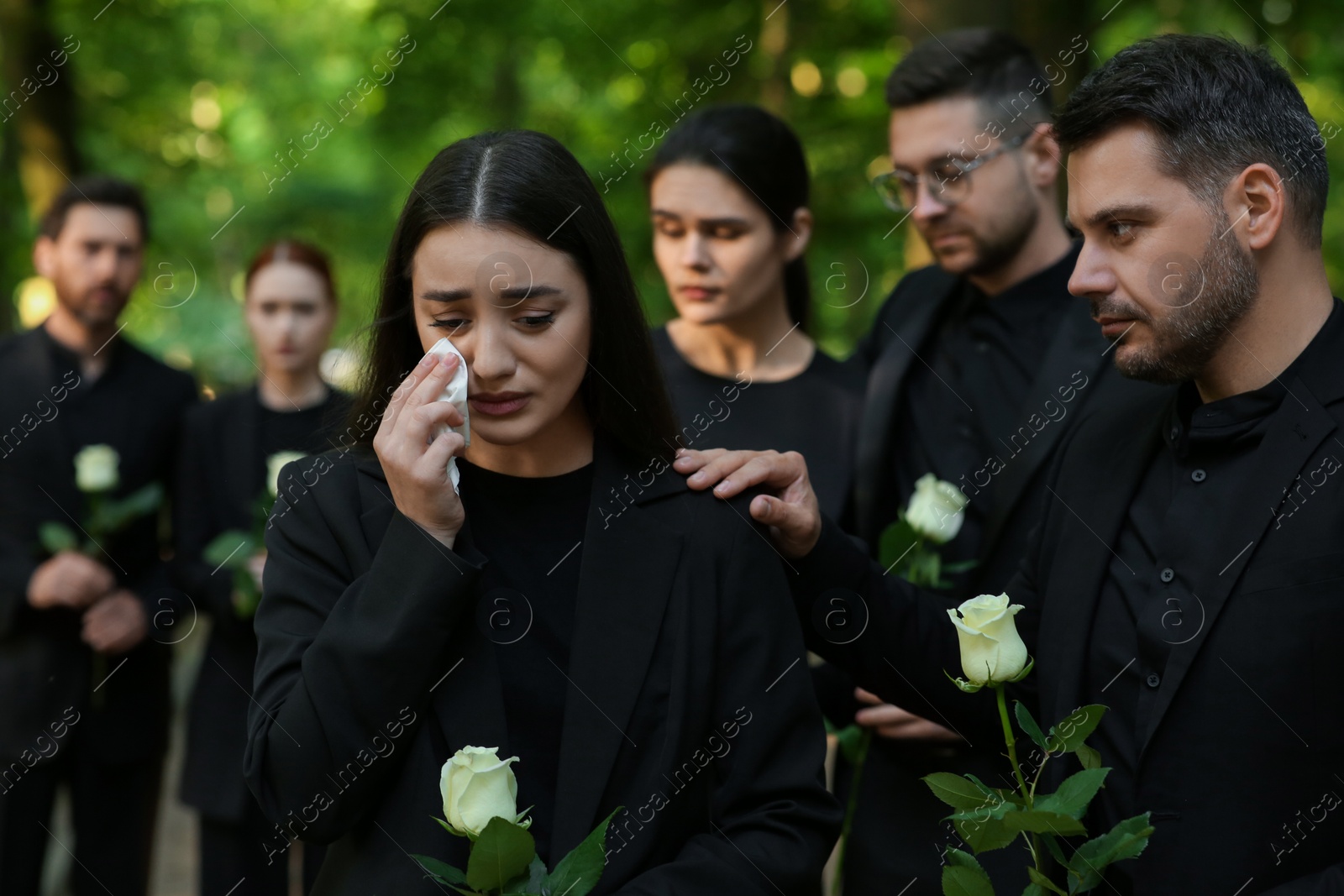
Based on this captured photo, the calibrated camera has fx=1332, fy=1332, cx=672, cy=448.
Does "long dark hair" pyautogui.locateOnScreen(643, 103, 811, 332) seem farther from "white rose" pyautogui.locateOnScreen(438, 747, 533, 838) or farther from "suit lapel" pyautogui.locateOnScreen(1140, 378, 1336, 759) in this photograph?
"white rose" pyautogui.locateOnScreen(438, 747, 533, 838)

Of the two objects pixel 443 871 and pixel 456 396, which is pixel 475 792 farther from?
pixel 456 396

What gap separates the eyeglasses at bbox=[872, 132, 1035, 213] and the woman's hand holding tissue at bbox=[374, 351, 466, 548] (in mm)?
2128

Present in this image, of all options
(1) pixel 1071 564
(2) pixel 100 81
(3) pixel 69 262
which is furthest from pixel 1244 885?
(2) pixel 100 81

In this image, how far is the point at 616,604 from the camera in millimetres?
2625

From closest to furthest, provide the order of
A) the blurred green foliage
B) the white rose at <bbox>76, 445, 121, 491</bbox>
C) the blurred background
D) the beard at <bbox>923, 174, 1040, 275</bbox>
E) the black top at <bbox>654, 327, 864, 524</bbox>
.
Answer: the beard at <bbox>923, 174, 1040, 275</bbox> → the black top at <bbox>654, 327, 864, 524</bbox> → the white rose at <bbox>76, 445, 121, 491</bbox> → the blurred background → the blurred green foliage

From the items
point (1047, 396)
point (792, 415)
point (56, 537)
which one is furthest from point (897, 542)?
point (56, 537)

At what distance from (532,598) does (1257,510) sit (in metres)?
1.40

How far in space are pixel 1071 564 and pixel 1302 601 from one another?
1.69 feet

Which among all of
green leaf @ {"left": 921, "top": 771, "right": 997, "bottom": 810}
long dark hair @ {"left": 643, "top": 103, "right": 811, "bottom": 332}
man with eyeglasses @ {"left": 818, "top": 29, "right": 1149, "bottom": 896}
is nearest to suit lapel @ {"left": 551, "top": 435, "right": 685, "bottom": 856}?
green leaf @ {"left": 921, "top": 771, "right": 997, "bottom": 810}

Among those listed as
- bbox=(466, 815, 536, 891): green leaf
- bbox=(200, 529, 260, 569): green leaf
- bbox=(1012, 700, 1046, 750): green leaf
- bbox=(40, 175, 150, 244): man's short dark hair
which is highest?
bbox=(40, 175, 150, 244): man's short dark hair

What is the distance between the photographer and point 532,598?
8.81ft

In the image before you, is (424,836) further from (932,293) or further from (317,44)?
(317,44)

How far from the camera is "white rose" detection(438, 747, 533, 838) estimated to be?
2.12 meters

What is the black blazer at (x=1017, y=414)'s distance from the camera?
3510mm
